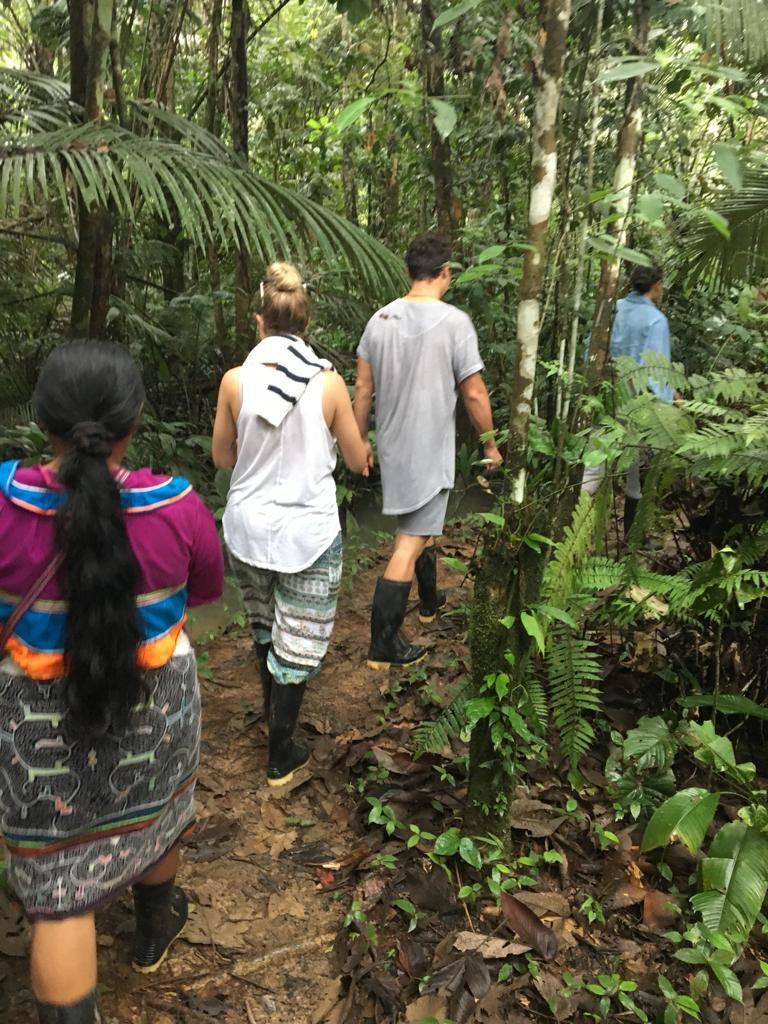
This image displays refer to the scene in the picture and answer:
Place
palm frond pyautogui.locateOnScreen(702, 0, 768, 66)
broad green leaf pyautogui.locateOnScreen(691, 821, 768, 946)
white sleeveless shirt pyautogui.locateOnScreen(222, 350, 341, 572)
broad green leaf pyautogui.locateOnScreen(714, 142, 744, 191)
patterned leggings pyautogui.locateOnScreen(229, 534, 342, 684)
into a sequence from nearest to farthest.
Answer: broad green leaf pyautogui.locateOnScreen(714, 142, 744, 191) < broad green leaf pyautogui.locateOnScreen(691, 821, 768, 946) < white sleeveless shirt pyautogui.locateOnScreen(222, 350, 341, 572) < patterned leggings pyautogui.locateOnScreen(229, 534, 342, 684) < palm frond pyautogui.locateOnScreen(702, 0, 768, 66)

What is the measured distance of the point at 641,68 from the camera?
1.88 m

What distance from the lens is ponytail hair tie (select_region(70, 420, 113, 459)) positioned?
1.45 metres

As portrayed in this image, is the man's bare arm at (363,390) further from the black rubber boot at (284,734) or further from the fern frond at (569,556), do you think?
the fern frond at (569,556)

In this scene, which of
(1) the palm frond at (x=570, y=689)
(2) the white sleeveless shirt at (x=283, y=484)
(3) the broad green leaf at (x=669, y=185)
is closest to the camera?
(3) the broad green leaf at (x=669, y=185)

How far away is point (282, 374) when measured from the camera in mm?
2627

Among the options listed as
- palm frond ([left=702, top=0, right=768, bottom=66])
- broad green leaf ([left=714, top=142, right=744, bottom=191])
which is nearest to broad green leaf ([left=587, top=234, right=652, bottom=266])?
broad green leaf ([left=714, top=142, right=744, bottom=191])

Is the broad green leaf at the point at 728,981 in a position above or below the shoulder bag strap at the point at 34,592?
below

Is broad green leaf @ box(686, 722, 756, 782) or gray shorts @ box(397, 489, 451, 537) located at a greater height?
gray shorts @ box(397, 489, 451, 537)

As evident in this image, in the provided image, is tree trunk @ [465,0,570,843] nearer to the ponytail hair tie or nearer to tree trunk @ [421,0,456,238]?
the ponytail hair tie

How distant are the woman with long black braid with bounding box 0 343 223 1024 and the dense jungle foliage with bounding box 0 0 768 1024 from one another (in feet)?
2.79

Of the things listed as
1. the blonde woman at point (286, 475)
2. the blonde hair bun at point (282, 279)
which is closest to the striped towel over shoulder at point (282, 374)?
the blonde woman at point (286, 475)

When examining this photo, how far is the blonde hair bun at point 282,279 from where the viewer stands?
265 centimetres

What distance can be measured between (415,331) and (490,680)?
6.04 ft

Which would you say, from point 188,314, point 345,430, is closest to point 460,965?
point 345,430
